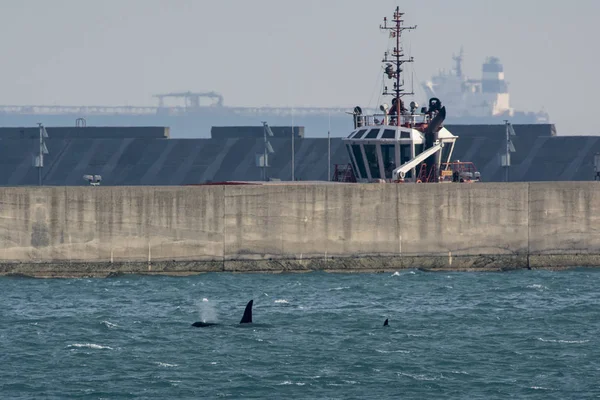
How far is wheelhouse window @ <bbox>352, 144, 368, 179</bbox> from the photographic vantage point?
64.9 metres

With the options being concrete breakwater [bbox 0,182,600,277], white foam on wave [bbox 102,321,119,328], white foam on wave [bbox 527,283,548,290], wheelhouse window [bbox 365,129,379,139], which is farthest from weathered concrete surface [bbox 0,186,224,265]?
white foam on wave [bbox 527,283,548,290]

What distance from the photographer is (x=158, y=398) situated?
34.4 m

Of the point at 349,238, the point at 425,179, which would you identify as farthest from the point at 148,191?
the point at 425,179

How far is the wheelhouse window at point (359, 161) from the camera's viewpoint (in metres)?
64.9

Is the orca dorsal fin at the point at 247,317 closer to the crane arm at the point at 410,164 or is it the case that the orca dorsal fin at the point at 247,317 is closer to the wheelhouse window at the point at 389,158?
the crane arm at the point at 410,164

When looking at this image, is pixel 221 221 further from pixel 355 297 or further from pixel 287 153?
pixel 287 153

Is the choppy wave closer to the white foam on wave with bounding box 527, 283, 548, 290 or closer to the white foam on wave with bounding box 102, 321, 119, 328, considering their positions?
the white foam on wave with bounding box 102, 321, 119, 328

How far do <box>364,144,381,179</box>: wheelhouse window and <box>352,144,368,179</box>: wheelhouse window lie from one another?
0.48m

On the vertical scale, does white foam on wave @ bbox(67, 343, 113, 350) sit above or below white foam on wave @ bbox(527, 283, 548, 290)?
below

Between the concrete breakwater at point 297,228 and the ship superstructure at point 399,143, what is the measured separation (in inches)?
240

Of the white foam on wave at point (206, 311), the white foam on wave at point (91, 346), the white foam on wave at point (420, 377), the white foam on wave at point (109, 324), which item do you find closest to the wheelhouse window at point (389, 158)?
the white foam on wave at point (206, 311)

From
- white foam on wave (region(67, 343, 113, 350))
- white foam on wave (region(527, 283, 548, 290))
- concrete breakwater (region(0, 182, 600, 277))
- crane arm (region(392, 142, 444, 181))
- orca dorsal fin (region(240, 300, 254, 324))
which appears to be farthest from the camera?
crane arm (region(392, 142, 444, 181))

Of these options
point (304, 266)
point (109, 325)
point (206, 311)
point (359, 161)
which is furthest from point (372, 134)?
point (109, 325)

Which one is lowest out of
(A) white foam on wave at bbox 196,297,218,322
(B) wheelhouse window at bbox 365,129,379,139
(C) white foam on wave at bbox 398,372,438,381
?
(C) white foam on wave at bbox 398,372,438,381
